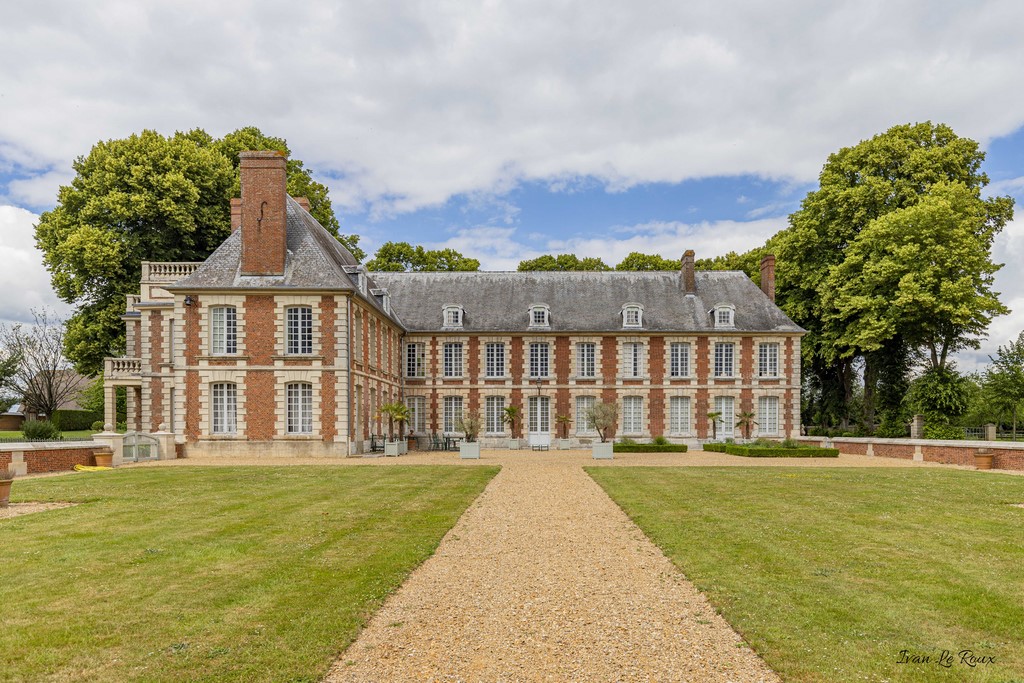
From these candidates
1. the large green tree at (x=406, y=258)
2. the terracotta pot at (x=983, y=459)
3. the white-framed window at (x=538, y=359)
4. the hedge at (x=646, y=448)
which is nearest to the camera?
the terracotta pot at (x=983, y=459)

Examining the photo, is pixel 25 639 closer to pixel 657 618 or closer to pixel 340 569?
pixel 340 569

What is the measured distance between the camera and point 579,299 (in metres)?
32.1

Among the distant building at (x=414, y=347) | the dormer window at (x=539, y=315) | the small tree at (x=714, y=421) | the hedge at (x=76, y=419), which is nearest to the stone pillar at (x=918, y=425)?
the distant building at (x=414, y=347)

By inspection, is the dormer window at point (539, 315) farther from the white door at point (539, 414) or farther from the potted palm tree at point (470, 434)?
the potted palm tree at point (470, 434)

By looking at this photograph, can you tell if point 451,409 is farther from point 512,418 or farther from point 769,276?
point 769,276

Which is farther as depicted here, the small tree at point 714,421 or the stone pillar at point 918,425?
the small tree at point 714,421

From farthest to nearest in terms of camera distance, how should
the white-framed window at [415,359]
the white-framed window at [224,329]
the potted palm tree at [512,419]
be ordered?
the white-framed window at [415,359] < the potted palm tree at [512,419] < the white-framed window at [224,329]

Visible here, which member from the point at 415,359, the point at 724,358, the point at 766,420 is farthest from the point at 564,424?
the point at 766,420

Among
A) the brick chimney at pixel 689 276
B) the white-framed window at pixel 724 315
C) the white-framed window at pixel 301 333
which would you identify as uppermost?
the brick chimney at pixel 689 276

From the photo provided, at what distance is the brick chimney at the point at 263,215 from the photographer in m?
22.8

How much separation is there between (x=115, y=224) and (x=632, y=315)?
23.2m

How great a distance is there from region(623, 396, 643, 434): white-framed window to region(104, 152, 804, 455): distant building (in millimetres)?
64

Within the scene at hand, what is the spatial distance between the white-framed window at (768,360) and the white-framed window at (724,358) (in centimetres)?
128

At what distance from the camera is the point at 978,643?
490cm
